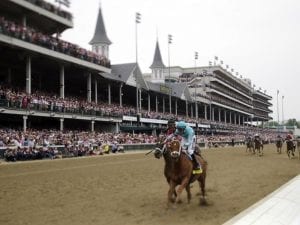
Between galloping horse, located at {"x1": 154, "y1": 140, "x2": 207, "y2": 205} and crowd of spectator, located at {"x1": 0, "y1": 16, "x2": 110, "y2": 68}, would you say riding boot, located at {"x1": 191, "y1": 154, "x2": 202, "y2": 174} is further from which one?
crowd of spectator, located at {"x1": 0, "y1": 16, "x2": 110, "y2": 68}

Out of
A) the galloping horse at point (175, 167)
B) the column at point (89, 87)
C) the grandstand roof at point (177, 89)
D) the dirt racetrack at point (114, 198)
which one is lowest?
the dirt racetrack at point (114, 198)

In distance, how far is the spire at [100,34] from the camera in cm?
7562

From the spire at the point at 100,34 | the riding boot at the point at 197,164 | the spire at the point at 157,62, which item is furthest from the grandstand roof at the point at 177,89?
the riding boot at the point at 197,164

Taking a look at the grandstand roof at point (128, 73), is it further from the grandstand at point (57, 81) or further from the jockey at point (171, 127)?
the jockey at point (171, 127)

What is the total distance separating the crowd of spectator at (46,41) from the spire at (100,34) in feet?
95.7

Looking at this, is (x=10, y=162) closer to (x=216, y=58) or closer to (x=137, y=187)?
(x=137, y=187)

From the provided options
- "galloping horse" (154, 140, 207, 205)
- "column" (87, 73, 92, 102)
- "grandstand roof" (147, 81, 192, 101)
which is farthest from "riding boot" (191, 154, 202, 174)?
"grandstand roof" (147, 81, 192, 101)

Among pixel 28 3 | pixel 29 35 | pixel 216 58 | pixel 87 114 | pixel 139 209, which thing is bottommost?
pixel 139 209

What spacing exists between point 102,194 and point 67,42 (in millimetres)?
29985

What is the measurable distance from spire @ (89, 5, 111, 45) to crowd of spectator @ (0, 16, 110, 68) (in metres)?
29.2

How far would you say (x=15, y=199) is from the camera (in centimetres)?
1182

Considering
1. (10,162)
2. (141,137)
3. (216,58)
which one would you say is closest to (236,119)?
(216,58)

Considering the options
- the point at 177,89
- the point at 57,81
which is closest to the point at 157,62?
the point at 177,89

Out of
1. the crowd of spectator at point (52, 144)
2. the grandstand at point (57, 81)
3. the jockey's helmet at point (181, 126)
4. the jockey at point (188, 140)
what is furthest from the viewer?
the grandstand at point (57, 81)
